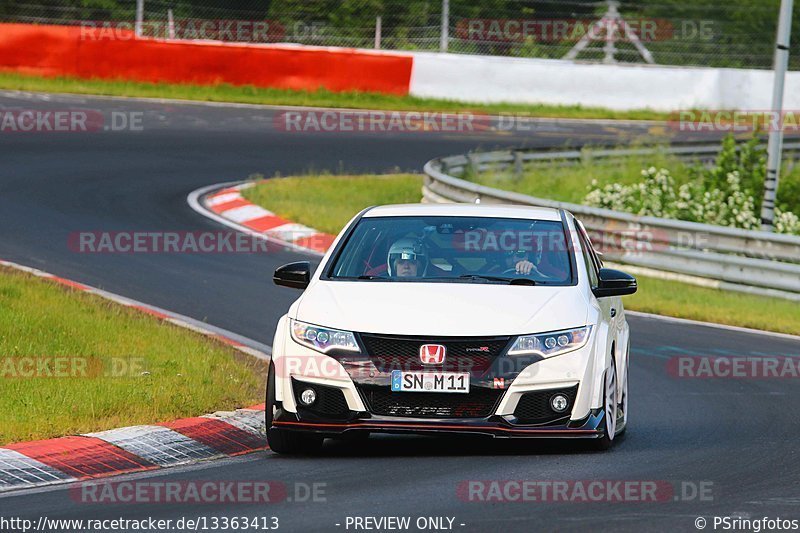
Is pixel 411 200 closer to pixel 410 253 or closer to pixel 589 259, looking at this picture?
pixel 589 259

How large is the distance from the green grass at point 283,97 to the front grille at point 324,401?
24199 mm

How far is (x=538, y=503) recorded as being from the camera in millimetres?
7168

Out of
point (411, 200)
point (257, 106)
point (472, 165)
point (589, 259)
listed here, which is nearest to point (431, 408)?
point (589, 259)

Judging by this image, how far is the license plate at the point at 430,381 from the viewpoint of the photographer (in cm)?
816

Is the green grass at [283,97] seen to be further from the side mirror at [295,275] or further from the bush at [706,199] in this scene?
the side mirror at [295,275]

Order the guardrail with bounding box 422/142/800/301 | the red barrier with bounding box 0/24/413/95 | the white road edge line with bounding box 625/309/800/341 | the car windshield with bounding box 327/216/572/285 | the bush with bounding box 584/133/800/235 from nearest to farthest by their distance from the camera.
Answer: the car windshield with bounding box 327/216/572/285
the white road edge line with bounding box 625/309/800/341
the guardrail with bounding box 422/142/800/301
the bush with bounding box 584/133/800/235
the red barrier with bounding box 0/24/413/95

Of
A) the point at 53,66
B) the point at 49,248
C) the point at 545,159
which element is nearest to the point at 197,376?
the point at 49,248

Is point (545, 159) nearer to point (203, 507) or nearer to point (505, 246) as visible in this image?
point (505, 246)

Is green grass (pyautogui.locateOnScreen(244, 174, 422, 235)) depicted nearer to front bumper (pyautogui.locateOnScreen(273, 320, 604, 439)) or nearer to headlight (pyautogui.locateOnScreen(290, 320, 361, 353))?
headlight (pyautogui.locateOnScreen(290, 320, 361, 353))

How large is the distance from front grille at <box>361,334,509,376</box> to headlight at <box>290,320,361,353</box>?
137 millimetres

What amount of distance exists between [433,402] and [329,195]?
48.5 ft

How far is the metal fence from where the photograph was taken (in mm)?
34219

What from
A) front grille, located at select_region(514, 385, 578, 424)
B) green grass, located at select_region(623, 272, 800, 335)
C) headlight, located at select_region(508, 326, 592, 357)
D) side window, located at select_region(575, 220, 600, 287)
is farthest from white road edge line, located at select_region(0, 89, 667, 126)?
front grille, located at select_region(514, 385, 578, 424)

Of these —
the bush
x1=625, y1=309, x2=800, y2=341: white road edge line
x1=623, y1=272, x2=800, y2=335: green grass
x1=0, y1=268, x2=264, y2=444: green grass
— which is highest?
x1=0, y1=268, x2=264, y2=444: green grass
